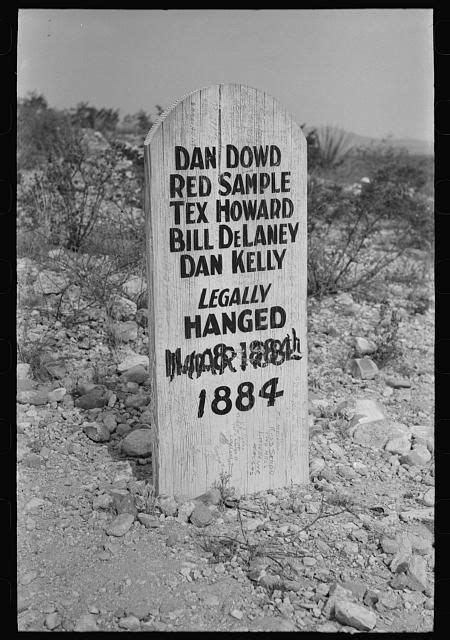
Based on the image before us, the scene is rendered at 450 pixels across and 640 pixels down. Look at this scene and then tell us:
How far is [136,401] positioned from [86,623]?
1722 mm

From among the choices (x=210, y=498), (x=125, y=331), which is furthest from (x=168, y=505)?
(x=125, y=331)

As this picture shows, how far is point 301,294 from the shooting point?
3746mm

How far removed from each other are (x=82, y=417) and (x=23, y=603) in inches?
56.7

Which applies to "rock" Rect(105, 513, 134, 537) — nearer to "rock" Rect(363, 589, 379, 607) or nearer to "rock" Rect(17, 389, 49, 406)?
"rock" Rect(363, 589, 379, 607)

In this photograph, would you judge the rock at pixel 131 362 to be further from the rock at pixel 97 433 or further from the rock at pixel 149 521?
the rock at pixel 149 521

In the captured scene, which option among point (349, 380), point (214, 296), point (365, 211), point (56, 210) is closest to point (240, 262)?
point (214, 296)

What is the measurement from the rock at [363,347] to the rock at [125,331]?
1.41 metres

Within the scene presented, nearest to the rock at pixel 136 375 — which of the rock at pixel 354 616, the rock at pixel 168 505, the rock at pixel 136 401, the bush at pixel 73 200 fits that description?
the rock at pixel 136 401

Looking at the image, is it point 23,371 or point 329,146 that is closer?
point 23,371

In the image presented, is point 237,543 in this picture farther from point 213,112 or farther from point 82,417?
point 213,112

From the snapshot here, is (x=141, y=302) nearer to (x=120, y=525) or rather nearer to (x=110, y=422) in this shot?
(x=110, y=422)

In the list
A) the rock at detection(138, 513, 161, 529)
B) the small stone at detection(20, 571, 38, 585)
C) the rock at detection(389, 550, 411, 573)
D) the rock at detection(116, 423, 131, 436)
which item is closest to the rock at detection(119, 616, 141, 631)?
the small stone at detection(20, 571, 38, 585)

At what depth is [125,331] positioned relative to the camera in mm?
5289

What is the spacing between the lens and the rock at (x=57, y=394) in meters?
4.55
